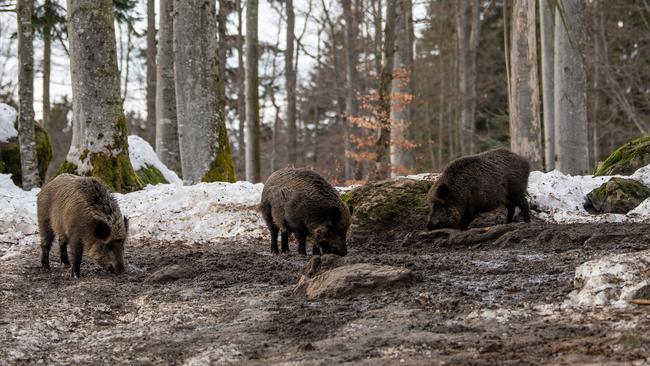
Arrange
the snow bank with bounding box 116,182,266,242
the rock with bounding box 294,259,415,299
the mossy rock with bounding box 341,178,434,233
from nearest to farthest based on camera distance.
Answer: the rock with bounding box 294,259,415,299, the mossy rock with bounding box 341,178,434,233, the snow bank with bounding box 116,182,266,242

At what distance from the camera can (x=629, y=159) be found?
1191cm

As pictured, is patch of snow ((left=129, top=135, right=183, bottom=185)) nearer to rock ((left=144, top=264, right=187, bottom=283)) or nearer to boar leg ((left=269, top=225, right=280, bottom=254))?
boar leg ((left=269, top=225, right=280, bottom=254))

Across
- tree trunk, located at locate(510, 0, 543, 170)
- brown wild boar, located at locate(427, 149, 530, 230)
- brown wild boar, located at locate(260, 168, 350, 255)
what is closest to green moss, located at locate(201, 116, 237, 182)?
brown wild boar, located at locate(260, 168, 350, 255)

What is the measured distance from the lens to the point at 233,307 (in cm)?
577

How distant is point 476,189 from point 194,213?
4.45 metres

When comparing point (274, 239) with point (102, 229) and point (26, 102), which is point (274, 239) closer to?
point (102, 229)

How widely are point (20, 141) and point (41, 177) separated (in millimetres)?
1580

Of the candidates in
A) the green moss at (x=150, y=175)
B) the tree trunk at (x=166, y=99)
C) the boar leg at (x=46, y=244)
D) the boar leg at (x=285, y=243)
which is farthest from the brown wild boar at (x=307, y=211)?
the tree trunk at (x=166, y=99)

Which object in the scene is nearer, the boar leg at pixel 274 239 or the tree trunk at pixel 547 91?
the boar leg at pixel 274 239

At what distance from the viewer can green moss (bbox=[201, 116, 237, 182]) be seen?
14.4 m

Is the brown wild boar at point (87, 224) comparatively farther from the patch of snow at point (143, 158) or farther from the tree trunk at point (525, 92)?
the tree trunk at point (525, 92)

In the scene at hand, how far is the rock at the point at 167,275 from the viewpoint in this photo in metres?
7.14

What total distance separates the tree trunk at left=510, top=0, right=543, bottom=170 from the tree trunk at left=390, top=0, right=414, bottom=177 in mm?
Answer: 3960

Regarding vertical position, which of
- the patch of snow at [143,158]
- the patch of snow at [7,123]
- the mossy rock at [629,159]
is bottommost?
the mossy rock at [629,159]
